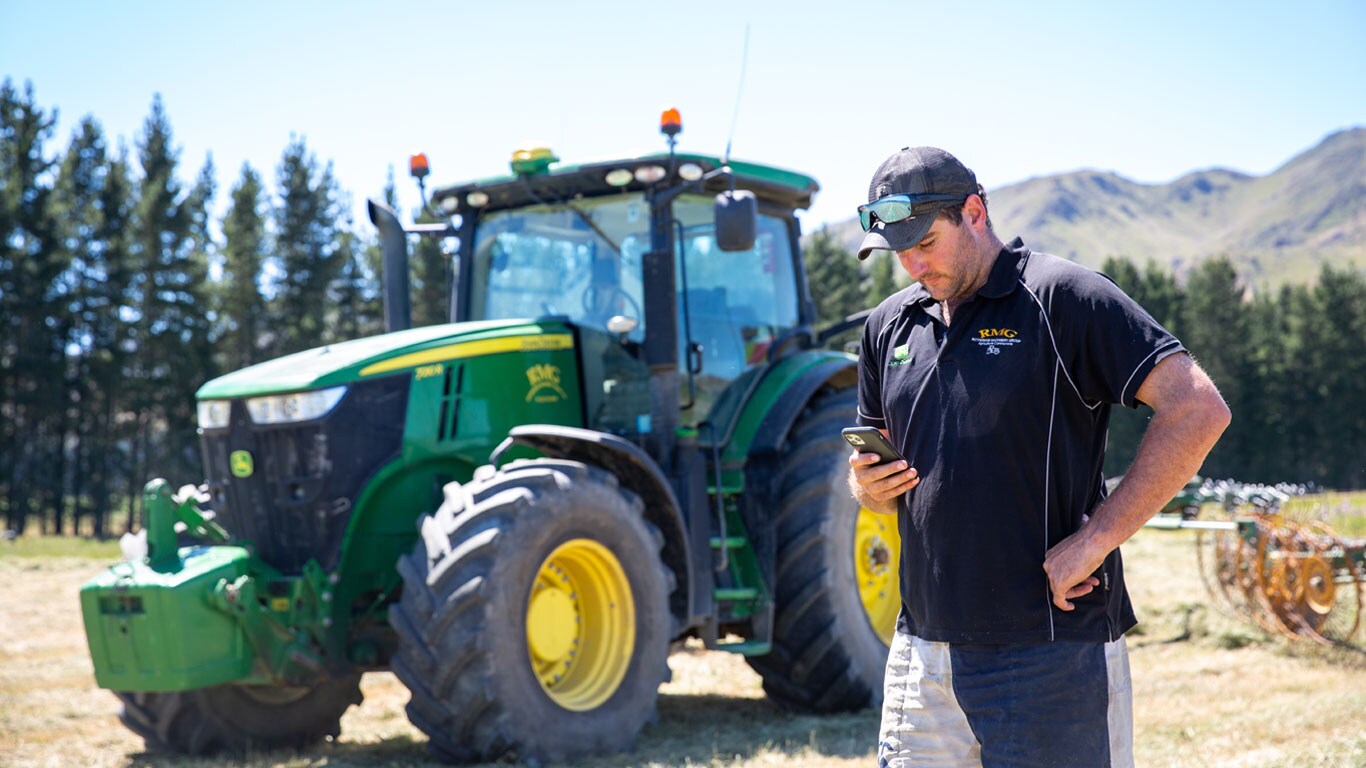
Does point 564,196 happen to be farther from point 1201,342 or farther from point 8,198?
point 1201,342

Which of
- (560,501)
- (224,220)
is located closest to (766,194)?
(560,501)

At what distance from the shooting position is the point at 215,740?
5676mm

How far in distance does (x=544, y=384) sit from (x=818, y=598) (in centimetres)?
178

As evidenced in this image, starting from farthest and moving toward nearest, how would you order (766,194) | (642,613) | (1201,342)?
(1201,342), (766,194), (642,613)

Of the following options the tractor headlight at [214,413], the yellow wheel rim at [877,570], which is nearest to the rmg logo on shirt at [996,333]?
the tractor headlight at [214,413]

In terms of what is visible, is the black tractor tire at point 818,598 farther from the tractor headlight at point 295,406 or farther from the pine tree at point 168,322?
the pine tree at point 168,322

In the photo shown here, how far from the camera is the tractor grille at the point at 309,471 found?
5500 mm

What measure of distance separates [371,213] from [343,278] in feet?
113

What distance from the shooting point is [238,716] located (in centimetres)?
577

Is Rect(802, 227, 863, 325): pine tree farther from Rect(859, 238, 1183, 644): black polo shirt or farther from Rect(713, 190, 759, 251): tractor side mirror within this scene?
Rect(859, 238, 1183, 644): black polo shirt

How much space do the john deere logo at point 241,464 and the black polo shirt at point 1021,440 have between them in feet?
12.7

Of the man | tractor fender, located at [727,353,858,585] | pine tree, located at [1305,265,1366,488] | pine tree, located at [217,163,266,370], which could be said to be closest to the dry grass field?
tractor fender, located at [727,353,858,585]

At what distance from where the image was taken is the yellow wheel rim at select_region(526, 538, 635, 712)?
17.6ft

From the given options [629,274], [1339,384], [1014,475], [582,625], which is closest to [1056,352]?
[1014,475]
